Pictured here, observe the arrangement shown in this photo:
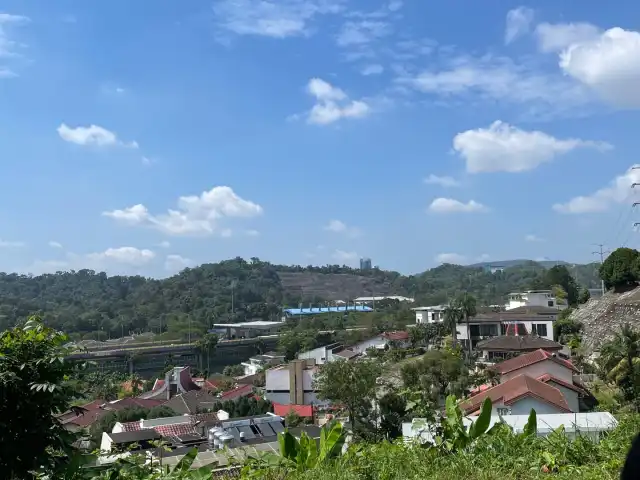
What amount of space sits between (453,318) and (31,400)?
38.9 meters

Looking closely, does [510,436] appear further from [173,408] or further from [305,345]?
[305,345]

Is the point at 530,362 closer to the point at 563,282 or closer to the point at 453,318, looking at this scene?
the point at 453,318

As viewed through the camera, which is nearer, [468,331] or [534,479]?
[534,479]

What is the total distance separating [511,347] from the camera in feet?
111

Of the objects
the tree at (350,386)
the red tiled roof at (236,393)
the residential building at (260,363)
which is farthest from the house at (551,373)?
the residential building at (260,363)

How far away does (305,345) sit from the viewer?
56.5 m

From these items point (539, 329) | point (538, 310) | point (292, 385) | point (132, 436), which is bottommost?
point (292, 385)

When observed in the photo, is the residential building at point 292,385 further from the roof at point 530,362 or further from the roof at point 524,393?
the roof at point 524,393

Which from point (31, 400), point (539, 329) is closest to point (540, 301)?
point (539, 329)

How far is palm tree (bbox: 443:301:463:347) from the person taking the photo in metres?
40.1

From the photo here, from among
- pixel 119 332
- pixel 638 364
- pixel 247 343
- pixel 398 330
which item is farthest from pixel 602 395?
pixel 119 332

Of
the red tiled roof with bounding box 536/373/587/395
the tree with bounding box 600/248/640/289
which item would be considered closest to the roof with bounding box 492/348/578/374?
the red tiled roof with bounding box 536/373/587/395

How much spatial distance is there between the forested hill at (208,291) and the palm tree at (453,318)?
23626mm

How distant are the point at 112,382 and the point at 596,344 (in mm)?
36527
